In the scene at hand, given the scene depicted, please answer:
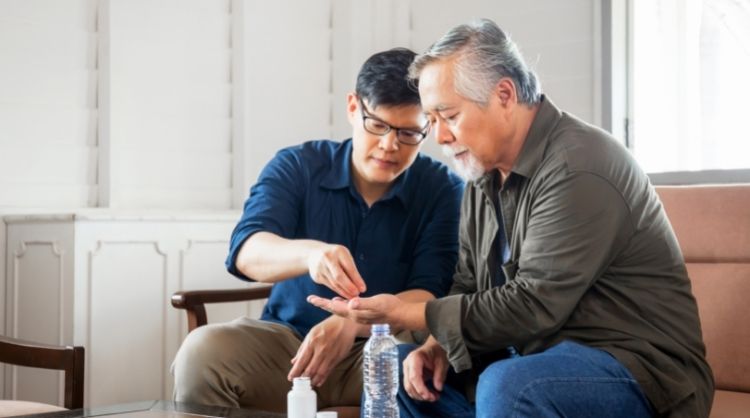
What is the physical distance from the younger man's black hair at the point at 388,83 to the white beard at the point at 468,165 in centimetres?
29

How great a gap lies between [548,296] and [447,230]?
0.70 metres

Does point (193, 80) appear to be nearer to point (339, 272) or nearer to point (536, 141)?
point (339, 272)

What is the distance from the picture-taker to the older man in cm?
175

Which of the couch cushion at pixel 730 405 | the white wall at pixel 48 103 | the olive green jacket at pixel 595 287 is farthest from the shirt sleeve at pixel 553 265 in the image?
the white wall at pixel 48 103

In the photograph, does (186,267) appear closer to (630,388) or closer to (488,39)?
(488,39)

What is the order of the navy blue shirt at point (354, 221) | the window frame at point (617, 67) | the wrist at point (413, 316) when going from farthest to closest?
1. the window frame at point (617, 67)
2. the navy blue shirt at point (354, 221)
3. the wrist at point (413, 316)

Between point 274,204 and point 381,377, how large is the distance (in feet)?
1.90

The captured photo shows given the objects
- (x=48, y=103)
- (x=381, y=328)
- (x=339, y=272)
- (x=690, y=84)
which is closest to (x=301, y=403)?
(x=381, y=328)

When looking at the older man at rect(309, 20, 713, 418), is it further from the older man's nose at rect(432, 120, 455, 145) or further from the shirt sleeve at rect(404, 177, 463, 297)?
the shirt sleeve at rect(404, 177, 463, 297)

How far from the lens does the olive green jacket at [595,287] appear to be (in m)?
1.80

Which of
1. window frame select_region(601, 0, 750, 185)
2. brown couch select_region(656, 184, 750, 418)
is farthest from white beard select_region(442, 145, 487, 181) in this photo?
window frame select_region(601, 0, 750, 185)

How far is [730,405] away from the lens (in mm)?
2105

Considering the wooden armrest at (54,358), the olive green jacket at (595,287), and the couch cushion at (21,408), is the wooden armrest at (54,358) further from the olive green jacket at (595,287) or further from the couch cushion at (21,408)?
the olive green jacket at (595,287)

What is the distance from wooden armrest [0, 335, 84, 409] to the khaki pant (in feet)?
0.74
